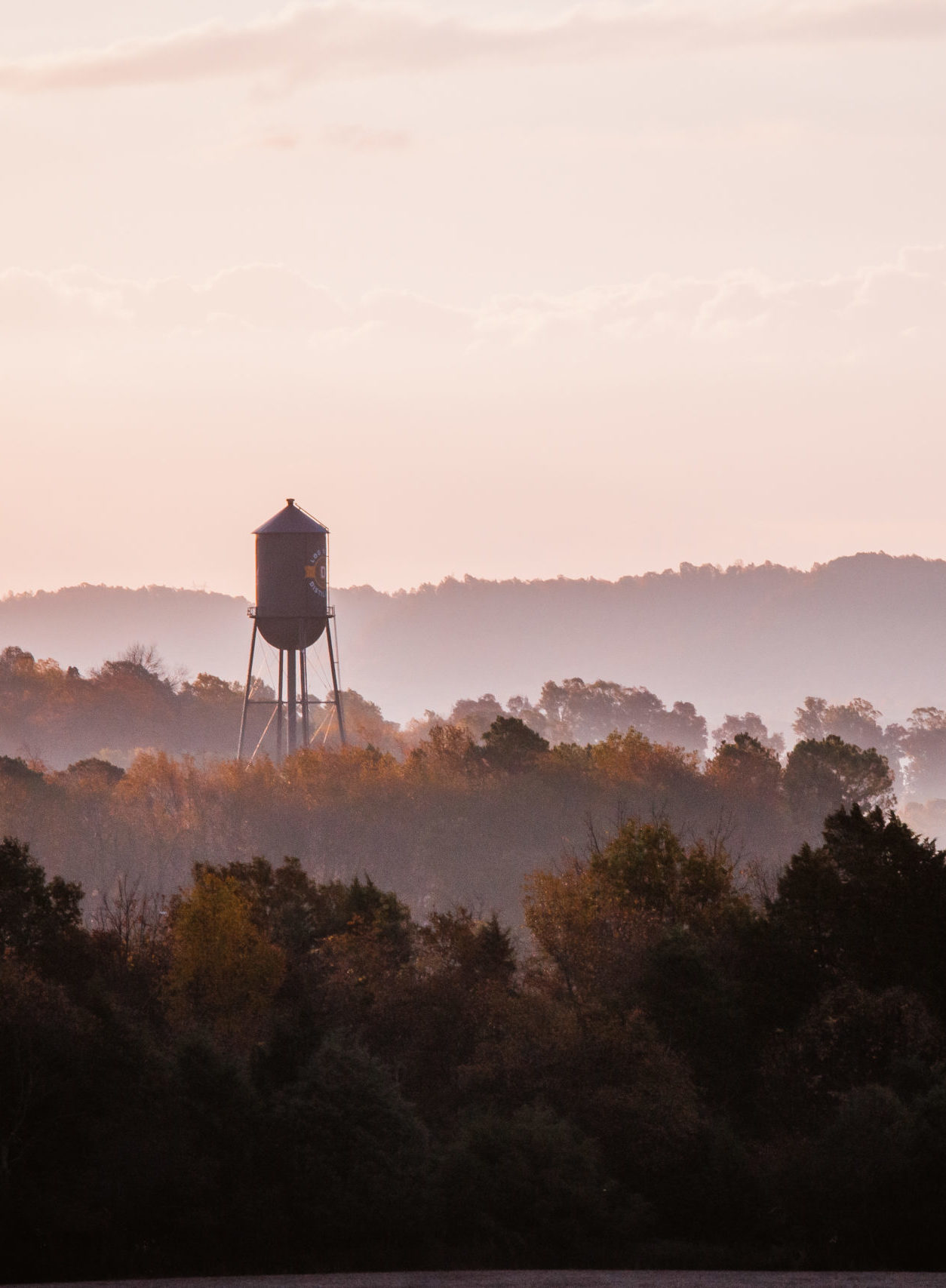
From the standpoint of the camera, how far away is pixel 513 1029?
42.9 metres

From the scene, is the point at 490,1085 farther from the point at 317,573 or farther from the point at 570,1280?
the point at 317,573

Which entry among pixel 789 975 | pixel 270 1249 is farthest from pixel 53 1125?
pixel 789 975

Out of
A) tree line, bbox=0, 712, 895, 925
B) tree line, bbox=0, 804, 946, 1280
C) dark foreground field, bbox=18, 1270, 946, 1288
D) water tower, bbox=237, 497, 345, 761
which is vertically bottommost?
dark foreground field, bbox=18, 1270, 946, 1288

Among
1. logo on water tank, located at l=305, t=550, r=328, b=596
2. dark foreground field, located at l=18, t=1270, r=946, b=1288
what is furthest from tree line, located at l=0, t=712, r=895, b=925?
dark foreground field, located at l=18, t=1270, r=946, b=1288

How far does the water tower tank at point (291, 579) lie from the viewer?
7969 centimetres

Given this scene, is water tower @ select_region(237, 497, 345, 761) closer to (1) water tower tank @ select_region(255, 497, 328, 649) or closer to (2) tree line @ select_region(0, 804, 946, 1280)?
(1) water tower tank @ select_region(255, 497, 328, 649)

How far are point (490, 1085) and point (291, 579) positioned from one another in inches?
1617

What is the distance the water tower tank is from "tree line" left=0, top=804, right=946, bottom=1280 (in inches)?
1253

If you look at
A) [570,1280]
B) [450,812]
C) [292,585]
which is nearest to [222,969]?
[570,1280]

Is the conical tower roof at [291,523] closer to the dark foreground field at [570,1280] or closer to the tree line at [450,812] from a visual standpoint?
the tree line at [450,812]

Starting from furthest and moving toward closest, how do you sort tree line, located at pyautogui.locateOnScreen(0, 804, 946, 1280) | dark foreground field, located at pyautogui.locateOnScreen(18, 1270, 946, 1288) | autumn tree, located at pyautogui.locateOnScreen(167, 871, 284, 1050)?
autumn tree, located at pyautogui.locateOnScreen(167, 871, 284, 1050), tree line, located at pyautogui.locateOnScreen(0, 804, 946, 1280), dark foreground field, located at pyautogui.locateOnScreen(18, 1270, 946, 1288)

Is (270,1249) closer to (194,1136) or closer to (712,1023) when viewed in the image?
(194,1136)

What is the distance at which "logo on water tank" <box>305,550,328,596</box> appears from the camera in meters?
80.2

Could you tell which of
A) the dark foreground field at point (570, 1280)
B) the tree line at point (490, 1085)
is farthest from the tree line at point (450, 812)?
the dark foreground field at point (570, 1280)
